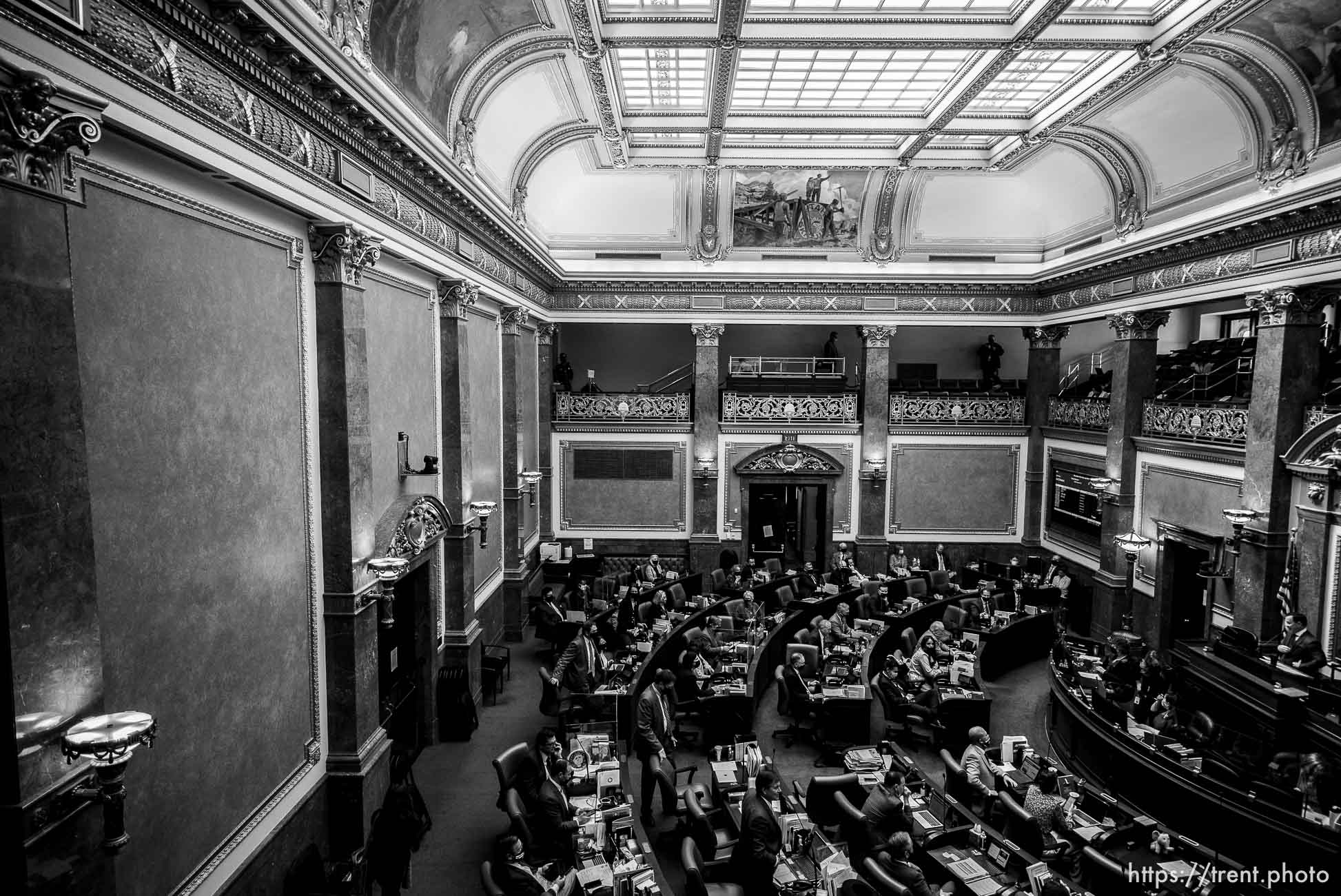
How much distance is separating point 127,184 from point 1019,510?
1862 centimetres

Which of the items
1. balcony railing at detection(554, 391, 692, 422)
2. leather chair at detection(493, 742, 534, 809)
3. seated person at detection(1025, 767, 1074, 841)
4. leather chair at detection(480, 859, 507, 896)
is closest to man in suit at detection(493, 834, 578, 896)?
leather chair at detection(480, 859, 507, 896)

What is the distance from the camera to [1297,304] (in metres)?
10.4

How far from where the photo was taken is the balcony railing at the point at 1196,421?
457 inches

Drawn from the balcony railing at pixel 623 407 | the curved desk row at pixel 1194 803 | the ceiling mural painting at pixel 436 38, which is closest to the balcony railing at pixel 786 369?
the balcony railing at pixel 623 407

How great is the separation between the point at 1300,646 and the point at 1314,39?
26.6 feet

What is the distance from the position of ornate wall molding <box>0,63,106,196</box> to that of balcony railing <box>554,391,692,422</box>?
14.4m

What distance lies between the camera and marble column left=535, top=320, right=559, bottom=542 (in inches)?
663

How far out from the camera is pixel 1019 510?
58.8ft

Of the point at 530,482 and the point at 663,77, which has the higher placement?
the point at 663,77

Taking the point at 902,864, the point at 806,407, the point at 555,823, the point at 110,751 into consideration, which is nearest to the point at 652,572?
the point at 806,407

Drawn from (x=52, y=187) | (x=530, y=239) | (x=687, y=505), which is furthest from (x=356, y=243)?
(x=687, y=505)

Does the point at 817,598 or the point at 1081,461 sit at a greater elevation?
the point at 1081,461

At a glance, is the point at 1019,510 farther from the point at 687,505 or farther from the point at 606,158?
the point at 606,158

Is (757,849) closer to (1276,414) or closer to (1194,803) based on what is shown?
(1194,803)
